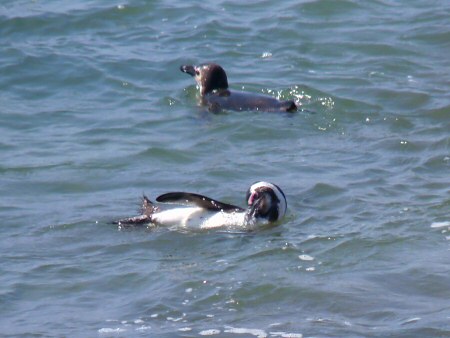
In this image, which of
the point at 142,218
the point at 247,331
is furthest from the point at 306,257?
the point at 142,218

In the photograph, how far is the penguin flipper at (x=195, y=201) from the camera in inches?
328

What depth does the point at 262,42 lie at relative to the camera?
1477 cm

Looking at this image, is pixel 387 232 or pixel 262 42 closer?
pixel 387 232

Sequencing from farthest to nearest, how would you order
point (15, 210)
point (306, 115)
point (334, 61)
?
point (334, 61)
point (306, 115)
point (15, 210)

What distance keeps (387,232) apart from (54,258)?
220 cm

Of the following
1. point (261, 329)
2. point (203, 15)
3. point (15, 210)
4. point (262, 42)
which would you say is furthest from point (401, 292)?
point (203, 15)

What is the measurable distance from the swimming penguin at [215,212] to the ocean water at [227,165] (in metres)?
0.12

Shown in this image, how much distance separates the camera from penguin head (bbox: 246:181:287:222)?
8.37m

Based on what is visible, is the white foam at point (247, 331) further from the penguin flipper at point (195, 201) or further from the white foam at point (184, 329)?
the penguin flipper at point (195, 201)

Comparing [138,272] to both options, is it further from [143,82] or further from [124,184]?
[143,82]

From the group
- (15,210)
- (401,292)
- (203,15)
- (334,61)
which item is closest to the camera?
(401,292)

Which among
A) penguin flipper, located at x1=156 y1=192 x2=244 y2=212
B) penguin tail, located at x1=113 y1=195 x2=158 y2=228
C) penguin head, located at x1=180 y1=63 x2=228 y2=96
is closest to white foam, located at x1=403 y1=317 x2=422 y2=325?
penguin flipper, located at x1=156 y1=192 x2=244 y2=212

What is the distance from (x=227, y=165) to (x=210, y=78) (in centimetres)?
248

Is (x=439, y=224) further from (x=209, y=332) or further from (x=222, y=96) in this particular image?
(x=222, y=96)
